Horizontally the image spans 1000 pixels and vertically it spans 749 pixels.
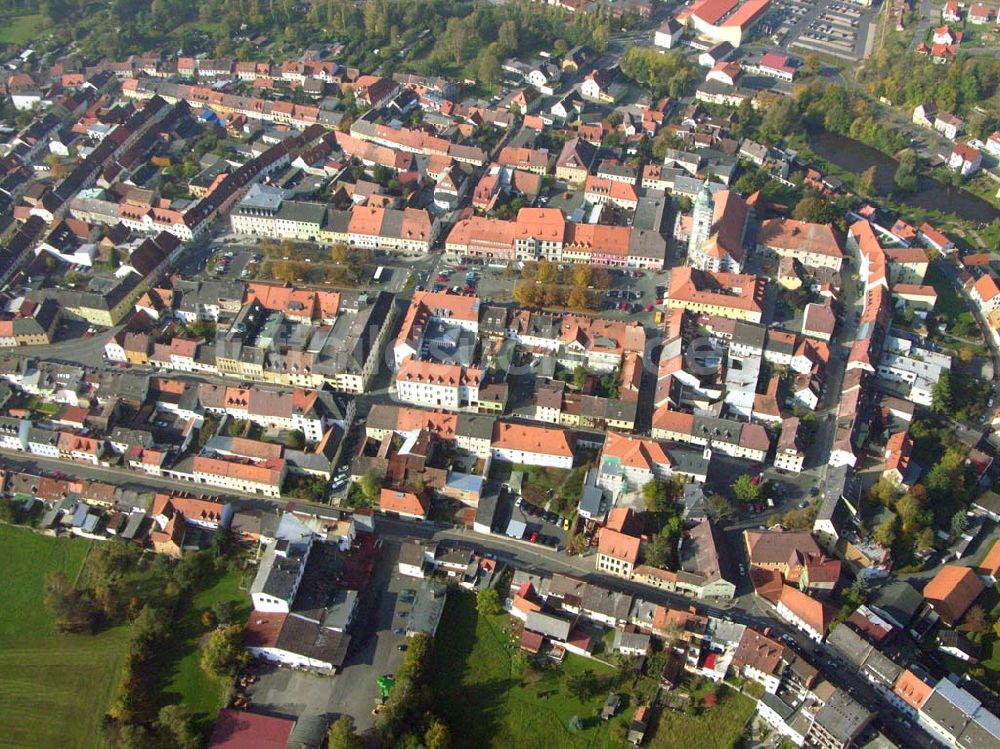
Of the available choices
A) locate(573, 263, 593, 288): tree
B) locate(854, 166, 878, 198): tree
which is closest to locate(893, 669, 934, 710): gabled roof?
locate(573, 263, 593, 288): tree

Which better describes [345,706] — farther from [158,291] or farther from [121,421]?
[158,291]

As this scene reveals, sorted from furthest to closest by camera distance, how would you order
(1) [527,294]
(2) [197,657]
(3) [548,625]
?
(1) [527,294], (3) [548,625], (2) [197,657]

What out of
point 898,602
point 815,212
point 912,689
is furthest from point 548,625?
point 815,212

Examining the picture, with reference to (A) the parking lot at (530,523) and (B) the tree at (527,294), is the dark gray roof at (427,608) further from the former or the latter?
(B) the tree at (527,294)

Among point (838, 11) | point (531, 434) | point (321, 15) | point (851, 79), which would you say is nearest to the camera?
point (531, 434)

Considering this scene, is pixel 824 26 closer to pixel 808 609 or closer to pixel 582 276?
pixel 582 276

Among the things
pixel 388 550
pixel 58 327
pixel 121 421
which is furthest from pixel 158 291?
pixel 388 550

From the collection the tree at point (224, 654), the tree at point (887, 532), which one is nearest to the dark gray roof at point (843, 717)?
the tree at point (887, 532)
